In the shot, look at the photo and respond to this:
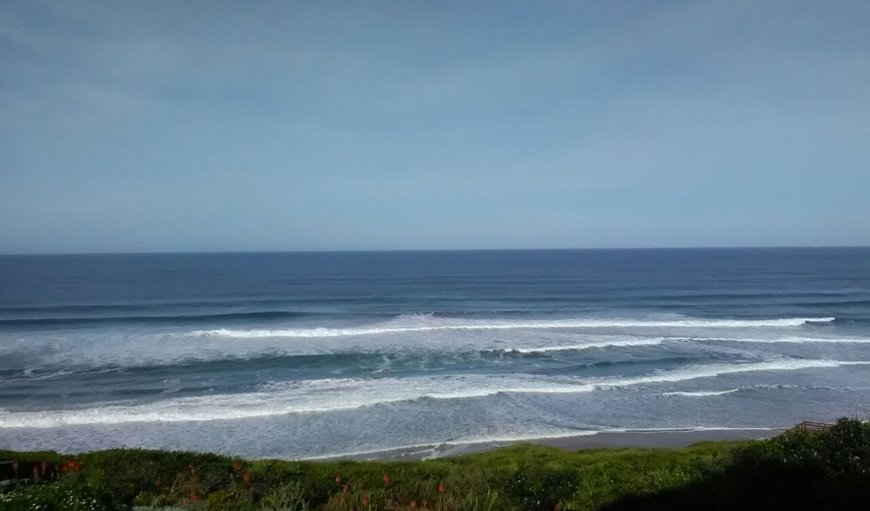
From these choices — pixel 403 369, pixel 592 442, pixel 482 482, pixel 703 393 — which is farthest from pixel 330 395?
pixel 703 393

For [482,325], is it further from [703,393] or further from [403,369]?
[703,393]

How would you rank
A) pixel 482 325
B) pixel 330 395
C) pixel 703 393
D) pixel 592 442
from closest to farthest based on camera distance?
pixel 592 442 → pixel 330 395 → pixel 703 393 → pixel 482 325

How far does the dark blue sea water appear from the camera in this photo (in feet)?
59.7

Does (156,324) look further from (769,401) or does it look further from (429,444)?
(769,401)

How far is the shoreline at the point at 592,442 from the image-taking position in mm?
15695

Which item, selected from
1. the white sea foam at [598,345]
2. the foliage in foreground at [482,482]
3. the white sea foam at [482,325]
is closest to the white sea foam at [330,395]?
the white sea foam at [598,345]

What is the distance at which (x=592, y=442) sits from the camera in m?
16.9

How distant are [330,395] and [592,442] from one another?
31.7 feet

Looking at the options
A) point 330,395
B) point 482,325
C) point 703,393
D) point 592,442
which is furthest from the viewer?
point 482,325

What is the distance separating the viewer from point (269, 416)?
18.9 m

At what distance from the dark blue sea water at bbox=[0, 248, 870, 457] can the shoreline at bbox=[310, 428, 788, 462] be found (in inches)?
18.9

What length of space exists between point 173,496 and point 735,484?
8.23 metres

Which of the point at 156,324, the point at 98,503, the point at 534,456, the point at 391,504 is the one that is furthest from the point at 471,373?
the point at 156,324

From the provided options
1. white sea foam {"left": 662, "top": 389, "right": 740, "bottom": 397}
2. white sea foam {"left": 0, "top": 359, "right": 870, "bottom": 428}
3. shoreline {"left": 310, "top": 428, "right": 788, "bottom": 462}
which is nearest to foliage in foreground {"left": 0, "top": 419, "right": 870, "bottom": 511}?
shoreline {"left": 310, "top": 428, "right": 788, "bottom": 462}
